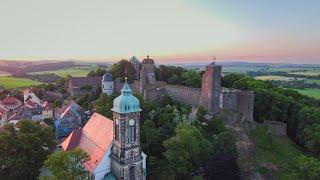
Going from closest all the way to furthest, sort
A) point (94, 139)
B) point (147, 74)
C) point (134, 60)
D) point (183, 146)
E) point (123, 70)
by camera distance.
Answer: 1. point (94, 139)
2. point (183, 146)
3. point (147, 74)
4. point (123, 70)
5. point (134, 60)

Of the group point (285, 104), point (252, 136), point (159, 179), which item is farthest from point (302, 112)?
point (159, 179)

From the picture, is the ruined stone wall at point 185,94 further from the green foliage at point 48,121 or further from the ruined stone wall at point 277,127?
the green foliage at point 48,121

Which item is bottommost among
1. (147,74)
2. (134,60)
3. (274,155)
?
(274,155)

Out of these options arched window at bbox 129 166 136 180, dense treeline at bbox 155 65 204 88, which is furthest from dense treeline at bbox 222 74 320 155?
arched window at bbox 129 166 136 180

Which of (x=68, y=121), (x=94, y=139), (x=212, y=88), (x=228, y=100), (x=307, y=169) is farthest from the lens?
(x=68, y=121)

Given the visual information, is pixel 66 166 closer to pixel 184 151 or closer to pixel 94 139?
pixel 94 139

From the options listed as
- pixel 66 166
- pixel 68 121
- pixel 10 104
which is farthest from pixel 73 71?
pixel 66 166
